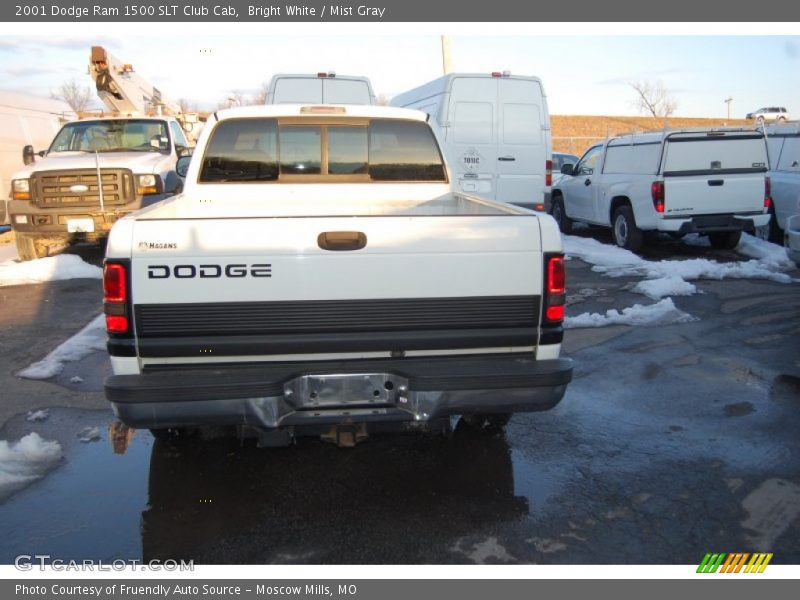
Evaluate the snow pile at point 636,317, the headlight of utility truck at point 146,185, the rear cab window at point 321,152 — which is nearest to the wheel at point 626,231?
the snow pile at point 636,317

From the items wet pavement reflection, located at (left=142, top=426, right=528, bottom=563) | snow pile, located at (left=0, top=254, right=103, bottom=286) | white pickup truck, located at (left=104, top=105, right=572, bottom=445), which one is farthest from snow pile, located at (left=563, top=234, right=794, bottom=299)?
snow pile, located at (left=0, top=254, right=103, bottom=286)

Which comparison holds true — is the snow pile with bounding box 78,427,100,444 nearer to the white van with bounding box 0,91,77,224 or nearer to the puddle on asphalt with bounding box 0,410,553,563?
the puddle on asphalt with bounding box 0,410,553,563

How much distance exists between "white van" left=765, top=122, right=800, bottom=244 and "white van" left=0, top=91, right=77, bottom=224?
1350cm

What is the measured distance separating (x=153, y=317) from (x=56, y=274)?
25.3 feet

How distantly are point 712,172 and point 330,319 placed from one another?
916 cm

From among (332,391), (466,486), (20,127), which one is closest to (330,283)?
(332,391)

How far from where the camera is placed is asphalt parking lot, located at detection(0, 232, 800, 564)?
333cm

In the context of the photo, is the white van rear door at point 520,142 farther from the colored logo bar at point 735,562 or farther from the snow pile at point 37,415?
the colored logo bar at point 735,562

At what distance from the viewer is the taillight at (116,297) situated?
3.32 m

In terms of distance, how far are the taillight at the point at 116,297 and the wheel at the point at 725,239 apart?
10.7 m

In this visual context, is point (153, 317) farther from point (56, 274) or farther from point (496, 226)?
point (56, 274)

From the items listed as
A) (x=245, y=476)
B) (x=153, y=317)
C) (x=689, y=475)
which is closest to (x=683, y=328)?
(x=689, y=475)

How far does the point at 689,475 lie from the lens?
13.2 feet
